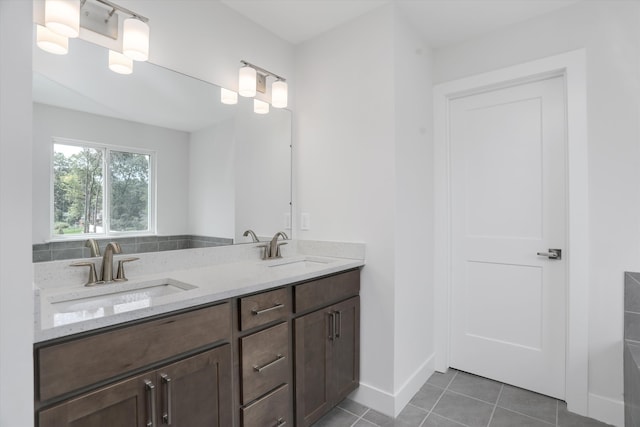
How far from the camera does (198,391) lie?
4.12 feet

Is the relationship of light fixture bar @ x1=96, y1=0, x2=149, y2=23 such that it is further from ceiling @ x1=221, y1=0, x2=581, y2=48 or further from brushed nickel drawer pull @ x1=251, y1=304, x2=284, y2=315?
brushed nickel drawer pull @ x1=251, y1=304, x2=284, y2=315

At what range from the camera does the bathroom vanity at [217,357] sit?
0.97 meters

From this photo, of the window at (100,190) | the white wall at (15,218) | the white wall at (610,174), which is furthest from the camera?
the white wall at (610,174)

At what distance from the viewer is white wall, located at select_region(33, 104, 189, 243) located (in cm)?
136

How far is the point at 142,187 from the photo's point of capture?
170 centimetres

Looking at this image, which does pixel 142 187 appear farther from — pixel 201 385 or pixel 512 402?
pixel 512 402

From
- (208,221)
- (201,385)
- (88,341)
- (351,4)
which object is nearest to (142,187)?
(208,221)


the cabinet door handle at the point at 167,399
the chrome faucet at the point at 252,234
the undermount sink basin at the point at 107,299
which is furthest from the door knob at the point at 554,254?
the cabinet door handle at the point at 167,399

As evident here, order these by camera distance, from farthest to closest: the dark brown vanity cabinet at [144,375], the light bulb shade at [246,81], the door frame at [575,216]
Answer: the light bulb shade at [246,81] < the door frame at [575,216] < the dark brown vanity cabinet at [144,375]

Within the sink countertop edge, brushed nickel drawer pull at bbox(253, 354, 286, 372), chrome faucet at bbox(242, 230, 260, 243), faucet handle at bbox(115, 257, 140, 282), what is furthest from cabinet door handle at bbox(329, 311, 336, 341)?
faucet handle at bbox(115, 257, 140, 282)

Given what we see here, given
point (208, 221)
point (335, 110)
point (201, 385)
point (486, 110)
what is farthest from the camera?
point (486, 110)

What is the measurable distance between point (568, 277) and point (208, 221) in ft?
7.35

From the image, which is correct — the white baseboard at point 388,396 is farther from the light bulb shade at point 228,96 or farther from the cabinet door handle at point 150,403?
the light bulb shade at point 228,96

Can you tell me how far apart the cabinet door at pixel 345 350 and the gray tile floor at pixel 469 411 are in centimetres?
14
